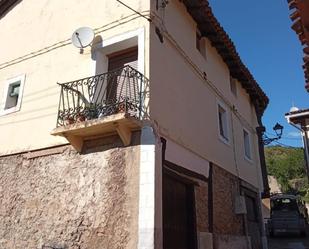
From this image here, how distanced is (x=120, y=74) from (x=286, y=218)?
14.6 meters

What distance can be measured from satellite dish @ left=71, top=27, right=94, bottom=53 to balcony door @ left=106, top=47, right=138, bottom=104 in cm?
66

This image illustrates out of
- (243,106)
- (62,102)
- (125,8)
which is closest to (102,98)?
(62,102)

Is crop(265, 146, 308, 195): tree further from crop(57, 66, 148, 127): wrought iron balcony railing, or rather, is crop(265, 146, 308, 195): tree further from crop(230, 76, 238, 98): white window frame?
crop(57, 66, 148, 127): wrought iron balcony railing

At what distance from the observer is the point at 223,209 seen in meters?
10.4

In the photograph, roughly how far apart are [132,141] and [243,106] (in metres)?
8.69

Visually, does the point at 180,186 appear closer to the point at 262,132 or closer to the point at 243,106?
the point at 243,106

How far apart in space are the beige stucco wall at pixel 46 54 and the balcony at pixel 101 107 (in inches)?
15.1

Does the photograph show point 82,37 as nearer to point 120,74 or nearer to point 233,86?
point 120,74

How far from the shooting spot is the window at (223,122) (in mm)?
11885

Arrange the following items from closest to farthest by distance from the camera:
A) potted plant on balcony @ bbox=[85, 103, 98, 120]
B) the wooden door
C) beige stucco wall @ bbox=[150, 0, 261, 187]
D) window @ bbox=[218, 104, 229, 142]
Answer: potted plant on balcony @ bbox=[85, 103, 98, 120] → the wooden door → beige stucco wall @ bbox=[150, 0, 261, 187] → window @ bbox=[218, 104, 229, 142]

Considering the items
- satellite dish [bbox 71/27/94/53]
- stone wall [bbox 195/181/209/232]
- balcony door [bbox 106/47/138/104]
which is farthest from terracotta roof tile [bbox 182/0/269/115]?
stone wall [bbox 195/181/209/232]

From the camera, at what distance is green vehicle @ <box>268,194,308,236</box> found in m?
18.7

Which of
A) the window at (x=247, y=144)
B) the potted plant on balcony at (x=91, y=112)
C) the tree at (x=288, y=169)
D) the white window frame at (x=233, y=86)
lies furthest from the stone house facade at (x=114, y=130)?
the tree at (x=288, y=169)

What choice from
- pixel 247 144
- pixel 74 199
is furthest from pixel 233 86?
pixel 74 199
